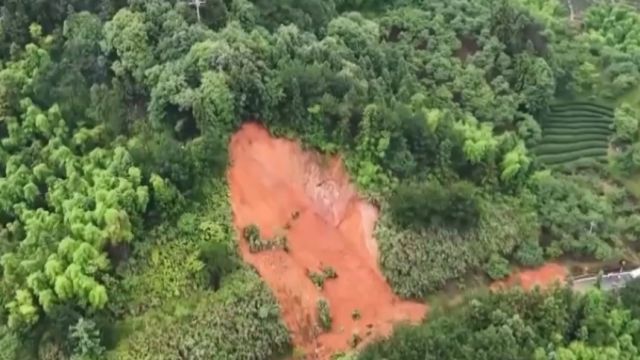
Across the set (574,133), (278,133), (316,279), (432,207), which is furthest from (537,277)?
(278,133)

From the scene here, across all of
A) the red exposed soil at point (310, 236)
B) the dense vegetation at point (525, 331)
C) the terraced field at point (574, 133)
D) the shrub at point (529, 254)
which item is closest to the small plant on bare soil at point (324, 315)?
the red exposed soil at point (310, 236)

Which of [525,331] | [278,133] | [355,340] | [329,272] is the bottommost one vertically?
[355,340]

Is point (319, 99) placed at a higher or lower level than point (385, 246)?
higher

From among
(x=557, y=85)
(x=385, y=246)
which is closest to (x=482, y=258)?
(x=385, y=246)

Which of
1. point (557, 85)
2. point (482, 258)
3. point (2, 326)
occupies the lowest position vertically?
point (2, 326)

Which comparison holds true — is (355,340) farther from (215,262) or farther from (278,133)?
(278,133)

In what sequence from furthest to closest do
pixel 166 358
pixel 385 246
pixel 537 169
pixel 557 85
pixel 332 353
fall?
pixel 557 85 < pixel 537 169 < pixel 385 246 < pixel 332 353 < pixel 166 358

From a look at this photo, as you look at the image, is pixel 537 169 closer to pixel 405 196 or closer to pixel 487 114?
pixel 487 114
